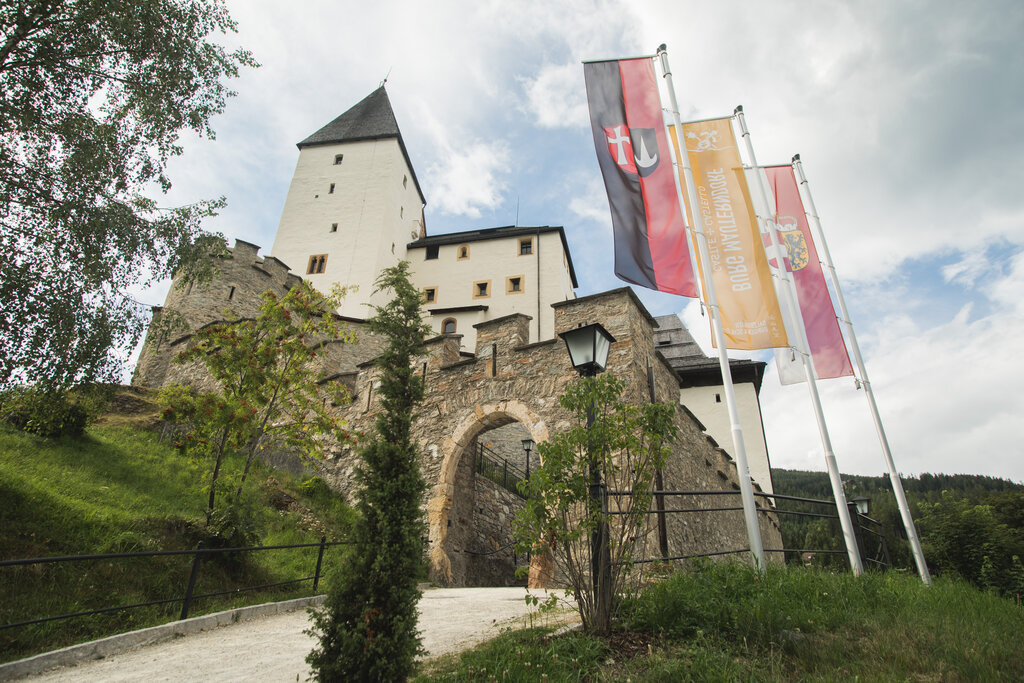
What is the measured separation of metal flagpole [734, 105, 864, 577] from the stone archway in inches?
163

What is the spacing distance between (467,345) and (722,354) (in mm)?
18870

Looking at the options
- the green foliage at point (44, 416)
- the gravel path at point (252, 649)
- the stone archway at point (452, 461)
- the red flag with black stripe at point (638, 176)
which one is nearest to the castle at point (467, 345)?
the stone archway at point (452, 461)

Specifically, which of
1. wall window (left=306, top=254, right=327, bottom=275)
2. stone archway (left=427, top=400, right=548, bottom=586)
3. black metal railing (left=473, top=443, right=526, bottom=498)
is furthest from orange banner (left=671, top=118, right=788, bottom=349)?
wall window (left=306, top=254, right=327, bottom=275)

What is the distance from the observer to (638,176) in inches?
346

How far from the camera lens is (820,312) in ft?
29.8

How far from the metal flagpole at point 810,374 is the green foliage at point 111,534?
6.96 m

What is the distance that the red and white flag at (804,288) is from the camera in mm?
8578

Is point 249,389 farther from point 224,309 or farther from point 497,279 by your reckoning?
point 497,279

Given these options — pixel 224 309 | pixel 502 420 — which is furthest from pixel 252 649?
pixel 224 309

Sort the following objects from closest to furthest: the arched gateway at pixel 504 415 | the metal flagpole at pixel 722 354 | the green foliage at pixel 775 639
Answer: the green foliage at pixel 775 639 → the metal flagpole at pixel 722 354 → the arched gateway at pixel 504 415

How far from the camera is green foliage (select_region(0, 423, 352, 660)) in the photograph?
5172 millimetres

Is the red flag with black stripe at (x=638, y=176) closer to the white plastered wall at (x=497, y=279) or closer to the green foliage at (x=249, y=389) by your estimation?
the green foliage at (x=249, y=389)

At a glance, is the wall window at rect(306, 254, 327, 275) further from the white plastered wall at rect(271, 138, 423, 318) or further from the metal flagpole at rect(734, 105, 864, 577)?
the metal flagpole at rect(734, 105, 864, 577)

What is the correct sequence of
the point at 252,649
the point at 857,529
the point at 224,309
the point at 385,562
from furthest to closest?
the point at 224,309
the point at 857,529
the point at 252,649
the point at 385,562
